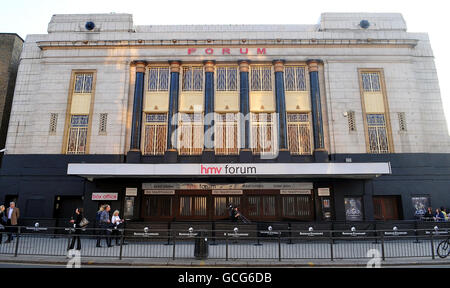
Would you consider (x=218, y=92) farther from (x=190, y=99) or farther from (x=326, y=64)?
(x=326, y=64)

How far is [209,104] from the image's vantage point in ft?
61.3

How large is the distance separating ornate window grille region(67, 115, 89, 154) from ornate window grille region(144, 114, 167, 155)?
4223 mm

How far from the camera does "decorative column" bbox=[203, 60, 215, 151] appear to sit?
18.1 m

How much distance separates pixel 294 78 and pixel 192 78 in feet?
24.5

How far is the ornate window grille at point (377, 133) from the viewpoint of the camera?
18.2 m

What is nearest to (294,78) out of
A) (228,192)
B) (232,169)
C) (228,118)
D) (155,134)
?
(228,118)

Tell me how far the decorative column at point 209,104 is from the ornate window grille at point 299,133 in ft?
17.9

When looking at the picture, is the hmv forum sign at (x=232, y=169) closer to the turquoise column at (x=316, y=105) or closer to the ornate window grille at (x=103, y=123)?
the turquoise column at (x=316, y=105)

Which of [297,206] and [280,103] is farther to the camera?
[280,103]

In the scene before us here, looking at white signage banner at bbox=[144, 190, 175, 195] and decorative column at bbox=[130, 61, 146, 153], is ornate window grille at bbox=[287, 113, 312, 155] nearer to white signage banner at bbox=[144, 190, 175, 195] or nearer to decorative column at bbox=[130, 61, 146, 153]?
white signage banner at bbox=[144, 190, 175, 195]

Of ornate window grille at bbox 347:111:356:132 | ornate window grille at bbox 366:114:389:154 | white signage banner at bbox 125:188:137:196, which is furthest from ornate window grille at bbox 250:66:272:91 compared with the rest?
white signage banner at bbox 125:188:137:196

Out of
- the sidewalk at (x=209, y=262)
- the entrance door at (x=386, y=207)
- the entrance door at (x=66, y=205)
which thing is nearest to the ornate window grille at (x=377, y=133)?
the entrance door at (x=386, y=207)

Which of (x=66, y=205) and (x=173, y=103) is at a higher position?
(x=173, y=103)

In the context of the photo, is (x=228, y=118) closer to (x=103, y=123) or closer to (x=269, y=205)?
(x=269, y=205)
